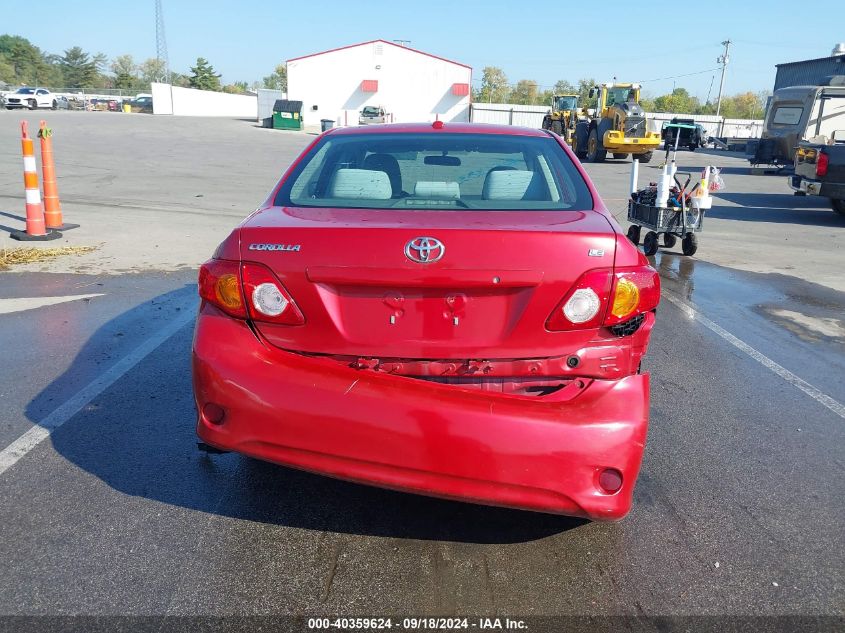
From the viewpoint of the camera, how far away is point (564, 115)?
33969 millimetres

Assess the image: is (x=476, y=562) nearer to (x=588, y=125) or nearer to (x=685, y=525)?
(x=685, y=525)

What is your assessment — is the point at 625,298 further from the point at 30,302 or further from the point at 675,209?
the point at 675,209

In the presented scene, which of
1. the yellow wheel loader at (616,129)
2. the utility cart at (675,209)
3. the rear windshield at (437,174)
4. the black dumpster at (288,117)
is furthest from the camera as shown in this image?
the black dumpster at (288,117)

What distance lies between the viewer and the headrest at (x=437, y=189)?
3.51 meters

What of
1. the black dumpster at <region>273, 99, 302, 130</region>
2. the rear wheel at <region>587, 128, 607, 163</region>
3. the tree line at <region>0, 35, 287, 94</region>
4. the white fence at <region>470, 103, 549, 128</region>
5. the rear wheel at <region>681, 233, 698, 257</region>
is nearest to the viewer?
the rear wheel at <region>681, 233, 698, 257</region>

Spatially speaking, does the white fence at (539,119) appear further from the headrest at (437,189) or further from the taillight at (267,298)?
the taillight at (267,298)

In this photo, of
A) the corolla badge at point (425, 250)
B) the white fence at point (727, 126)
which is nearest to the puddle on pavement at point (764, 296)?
the corolla badge at point (425, 250)

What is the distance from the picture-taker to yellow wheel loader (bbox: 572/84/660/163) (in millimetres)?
28328

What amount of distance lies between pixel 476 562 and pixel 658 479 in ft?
3.88

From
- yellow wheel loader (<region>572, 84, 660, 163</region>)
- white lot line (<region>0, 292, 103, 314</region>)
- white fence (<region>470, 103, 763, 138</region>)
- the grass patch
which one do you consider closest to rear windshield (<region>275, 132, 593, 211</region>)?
white lot line (<region>0, 292, 103, 314</region>)

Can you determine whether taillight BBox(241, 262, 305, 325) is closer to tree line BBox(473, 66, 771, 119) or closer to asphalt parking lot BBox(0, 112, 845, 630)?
asphalt parking lot BBox(0, 112, 845, 630)

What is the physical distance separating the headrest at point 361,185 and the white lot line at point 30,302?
398cm

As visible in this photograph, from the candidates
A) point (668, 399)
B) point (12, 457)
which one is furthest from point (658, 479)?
point (12, 457)

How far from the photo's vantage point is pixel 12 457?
142 inches
